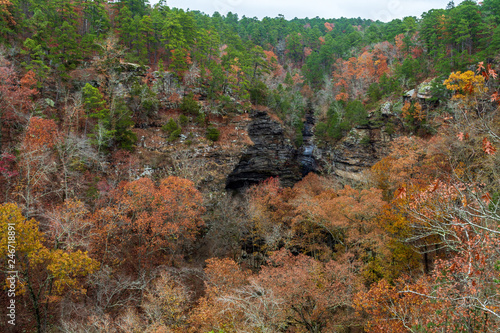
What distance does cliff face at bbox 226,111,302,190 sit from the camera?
37.7m

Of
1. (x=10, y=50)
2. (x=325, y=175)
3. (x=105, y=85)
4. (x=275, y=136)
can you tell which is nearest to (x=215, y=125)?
(x=275, y=136)

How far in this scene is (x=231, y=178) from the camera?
36719 millimetres

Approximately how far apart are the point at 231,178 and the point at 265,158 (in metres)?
6.03

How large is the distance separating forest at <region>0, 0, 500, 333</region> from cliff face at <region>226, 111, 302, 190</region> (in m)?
0.22

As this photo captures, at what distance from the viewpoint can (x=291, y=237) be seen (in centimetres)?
2586

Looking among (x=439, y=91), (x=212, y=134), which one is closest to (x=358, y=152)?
(x=439, y=91)

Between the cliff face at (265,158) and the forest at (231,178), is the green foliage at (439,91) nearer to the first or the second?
the forest at (231,178)

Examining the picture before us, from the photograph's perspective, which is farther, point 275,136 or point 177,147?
point 275,136

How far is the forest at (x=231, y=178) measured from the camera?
13648 millimetres

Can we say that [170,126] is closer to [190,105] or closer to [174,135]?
[174,135]

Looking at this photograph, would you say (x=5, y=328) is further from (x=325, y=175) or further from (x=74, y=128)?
(x=325, y=175)

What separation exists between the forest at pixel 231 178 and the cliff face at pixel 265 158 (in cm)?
22

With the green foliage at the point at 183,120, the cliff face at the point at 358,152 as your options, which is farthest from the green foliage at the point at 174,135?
the cliff face at the point at 358,152

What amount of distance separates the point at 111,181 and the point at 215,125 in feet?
52.9
